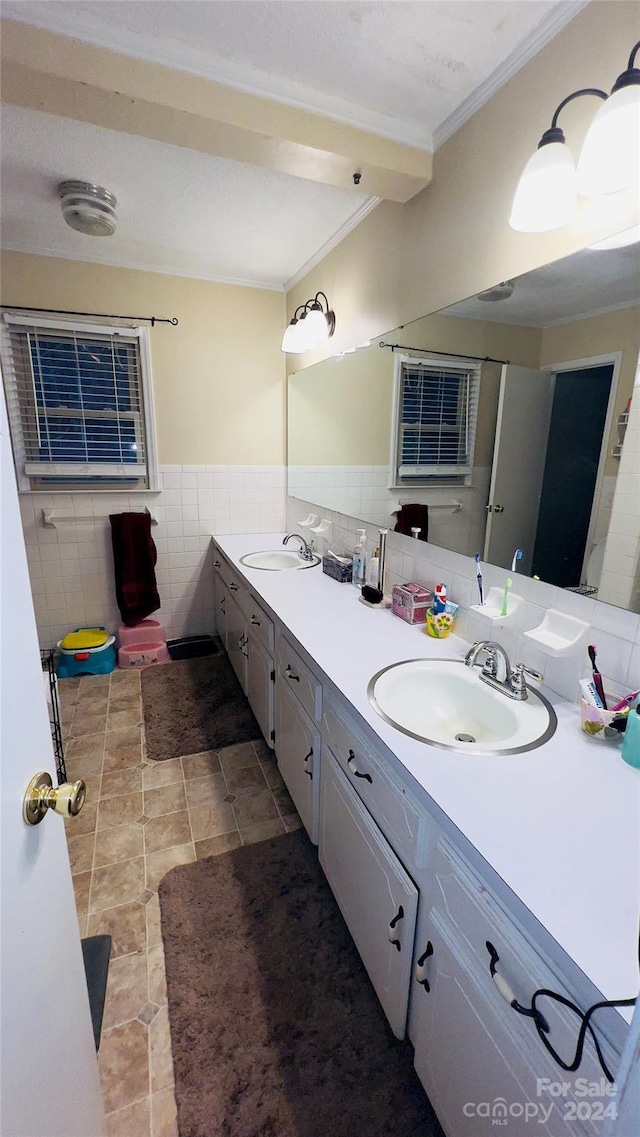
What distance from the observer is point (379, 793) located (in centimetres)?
104

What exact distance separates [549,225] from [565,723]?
1.14 meters

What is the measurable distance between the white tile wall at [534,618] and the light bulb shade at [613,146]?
34.5 inches

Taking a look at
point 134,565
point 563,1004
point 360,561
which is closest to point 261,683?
point 360,561

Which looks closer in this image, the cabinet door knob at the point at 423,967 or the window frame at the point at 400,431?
the cabinet door knob at the point at 423,967

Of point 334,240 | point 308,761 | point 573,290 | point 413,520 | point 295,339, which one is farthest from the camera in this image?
point 295,339

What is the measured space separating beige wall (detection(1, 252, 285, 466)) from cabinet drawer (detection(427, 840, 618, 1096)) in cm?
266

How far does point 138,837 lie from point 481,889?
145 centimetres

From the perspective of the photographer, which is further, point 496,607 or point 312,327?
point 312,327

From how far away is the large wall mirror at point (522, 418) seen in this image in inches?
40.2

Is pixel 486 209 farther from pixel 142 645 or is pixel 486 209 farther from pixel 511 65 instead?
pixel 142 645

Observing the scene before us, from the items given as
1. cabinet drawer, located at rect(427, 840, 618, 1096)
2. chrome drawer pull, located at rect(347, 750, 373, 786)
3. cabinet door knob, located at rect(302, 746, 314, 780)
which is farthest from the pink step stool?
cabinet drawer, located at rect(427, 840, 618, 1096)

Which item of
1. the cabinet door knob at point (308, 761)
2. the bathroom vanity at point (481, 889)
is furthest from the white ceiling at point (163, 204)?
the cabinet door knob at point (308, 761)

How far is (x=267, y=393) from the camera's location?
2.99m

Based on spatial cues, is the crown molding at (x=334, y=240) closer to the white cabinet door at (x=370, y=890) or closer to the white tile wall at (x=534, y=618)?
the white tile wall at (x=534, y=618)
